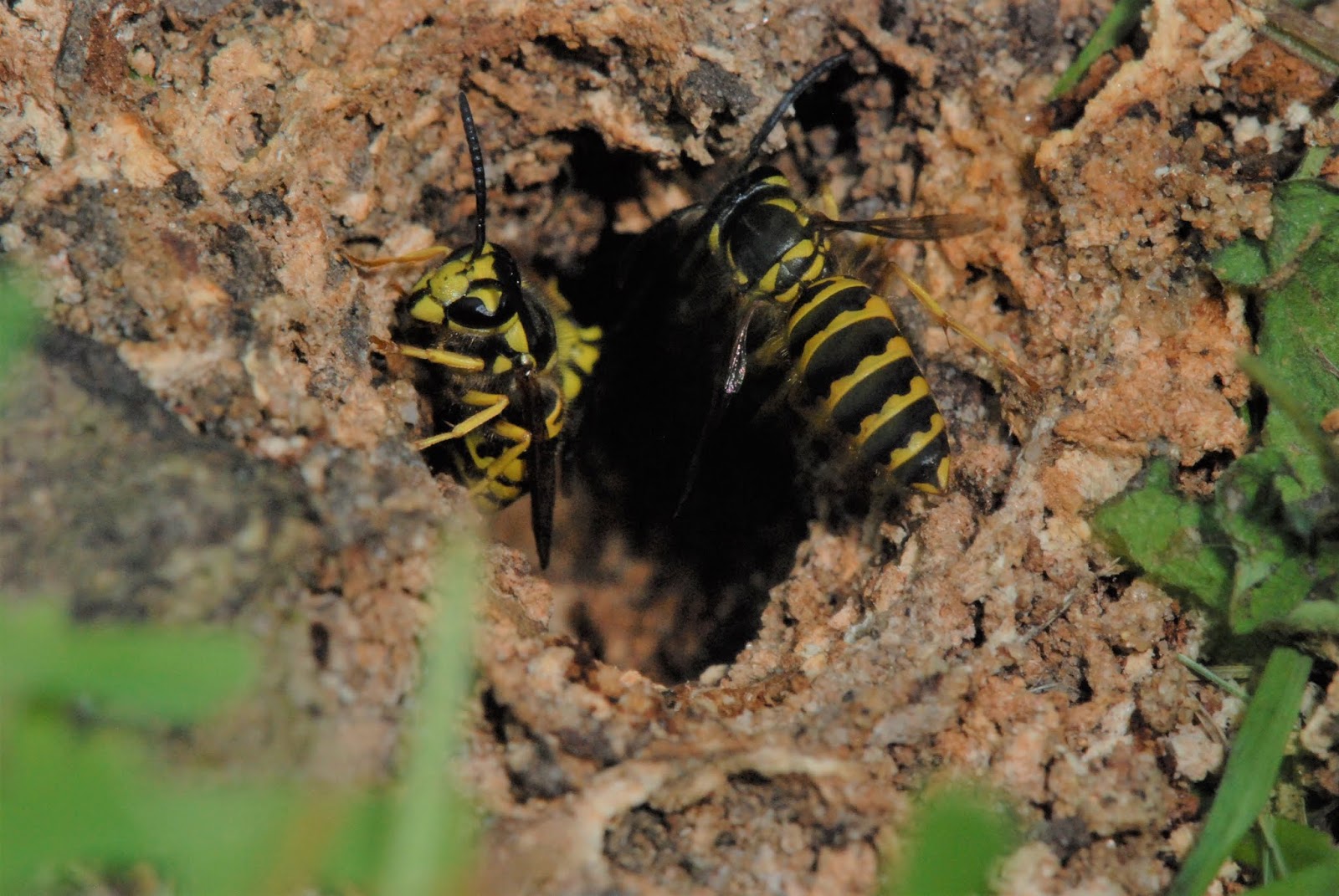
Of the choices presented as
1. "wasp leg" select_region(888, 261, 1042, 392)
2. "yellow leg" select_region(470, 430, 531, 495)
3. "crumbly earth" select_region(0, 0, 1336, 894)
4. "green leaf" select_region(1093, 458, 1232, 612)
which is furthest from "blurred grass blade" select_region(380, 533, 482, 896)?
"yellow leg" select_region(470, 430, 531, 495)

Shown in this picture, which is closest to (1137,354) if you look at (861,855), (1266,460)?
(1266,460)

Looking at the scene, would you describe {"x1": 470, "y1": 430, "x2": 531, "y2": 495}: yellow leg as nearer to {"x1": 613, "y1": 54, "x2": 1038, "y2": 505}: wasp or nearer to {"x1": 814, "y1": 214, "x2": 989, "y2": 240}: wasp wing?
{"x1": 613, "y1": 54, "x2": 1038, "y2": 505}: wasp

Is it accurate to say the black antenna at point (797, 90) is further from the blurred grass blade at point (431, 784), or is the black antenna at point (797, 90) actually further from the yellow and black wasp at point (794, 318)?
the blurred grass blade at point (431, 784)

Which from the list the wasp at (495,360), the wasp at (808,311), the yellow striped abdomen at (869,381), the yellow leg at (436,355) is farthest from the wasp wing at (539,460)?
the yellow striped abdomen at (869,381)

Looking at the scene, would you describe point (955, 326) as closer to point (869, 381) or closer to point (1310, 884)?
point (869, 381)

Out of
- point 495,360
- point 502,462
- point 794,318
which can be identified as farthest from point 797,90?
point 502,462

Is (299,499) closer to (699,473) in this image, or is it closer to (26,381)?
(26,381)
